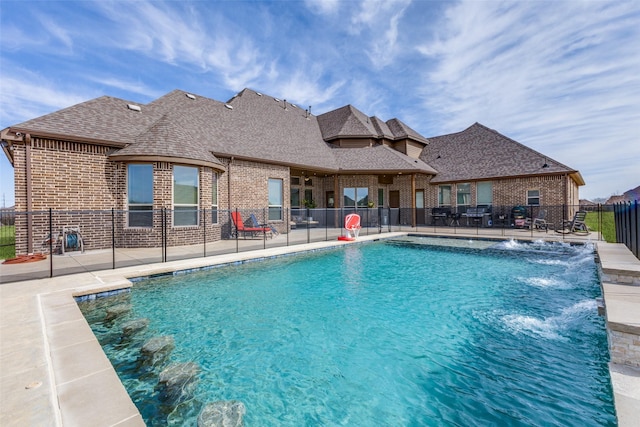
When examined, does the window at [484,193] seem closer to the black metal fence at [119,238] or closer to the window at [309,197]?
the black metal fence at [119,238]

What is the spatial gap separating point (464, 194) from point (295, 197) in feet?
37.5

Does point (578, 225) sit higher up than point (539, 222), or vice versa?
point (539, 222)

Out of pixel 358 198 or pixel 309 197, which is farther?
pixel 309 197

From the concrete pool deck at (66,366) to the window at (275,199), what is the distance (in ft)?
32.9

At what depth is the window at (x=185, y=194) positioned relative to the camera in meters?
10.1

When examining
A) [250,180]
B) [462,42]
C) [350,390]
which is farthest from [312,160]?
[350,390]

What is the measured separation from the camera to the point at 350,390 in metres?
2.92

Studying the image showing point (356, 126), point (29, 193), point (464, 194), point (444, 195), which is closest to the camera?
point (29, 193)

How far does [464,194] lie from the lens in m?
18.4

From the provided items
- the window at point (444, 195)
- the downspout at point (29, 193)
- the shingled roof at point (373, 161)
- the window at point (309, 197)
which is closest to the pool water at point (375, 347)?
the downspout at point (29, 193)

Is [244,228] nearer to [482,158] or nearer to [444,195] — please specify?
[444,195]

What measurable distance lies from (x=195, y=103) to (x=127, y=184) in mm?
6699

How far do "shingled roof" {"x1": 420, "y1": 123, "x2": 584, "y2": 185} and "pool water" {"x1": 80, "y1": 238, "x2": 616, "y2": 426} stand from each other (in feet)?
36.2

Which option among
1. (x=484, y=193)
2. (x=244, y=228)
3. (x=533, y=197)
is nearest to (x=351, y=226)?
(x=244, y=228)
